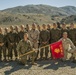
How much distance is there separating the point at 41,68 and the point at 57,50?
193cm

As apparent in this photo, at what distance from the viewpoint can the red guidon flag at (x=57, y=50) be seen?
15.8 metres

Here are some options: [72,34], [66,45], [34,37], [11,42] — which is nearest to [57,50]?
[66,45]

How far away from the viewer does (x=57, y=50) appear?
15828 mm

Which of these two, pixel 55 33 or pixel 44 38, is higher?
pixel 55 33

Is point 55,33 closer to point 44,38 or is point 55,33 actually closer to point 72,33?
point 44,38

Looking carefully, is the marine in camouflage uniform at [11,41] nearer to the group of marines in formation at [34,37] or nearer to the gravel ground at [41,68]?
the group of marines in formation at [34,37]

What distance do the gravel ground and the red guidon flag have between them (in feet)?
1.23

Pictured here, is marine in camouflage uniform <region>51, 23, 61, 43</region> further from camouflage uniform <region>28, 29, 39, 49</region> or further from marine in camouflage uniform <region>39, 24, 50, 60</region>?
camouflage uniform <region>28, 29, 39, 49</region>

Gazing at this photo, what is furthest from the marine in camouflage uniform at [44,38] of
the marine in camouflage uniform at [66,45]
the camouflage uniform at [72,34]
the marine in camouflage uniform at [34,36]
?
the camouflage uniform at [72,34]

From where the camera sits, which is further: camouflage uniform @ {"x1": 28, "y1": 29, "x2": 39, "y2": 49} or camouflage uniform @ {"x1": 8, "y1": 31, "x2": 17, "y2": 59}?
camouflage uniform @ {"x1": 8, "y1": 31, "x2": 17, "y2": 59}

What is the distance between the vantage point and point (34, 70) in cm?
1408

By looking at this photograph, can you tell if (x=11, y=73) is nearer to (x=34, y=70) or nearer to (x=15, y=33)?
(x=34, y=70)

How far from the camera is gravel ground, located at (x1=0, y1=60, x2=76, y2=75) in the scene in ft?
44.5

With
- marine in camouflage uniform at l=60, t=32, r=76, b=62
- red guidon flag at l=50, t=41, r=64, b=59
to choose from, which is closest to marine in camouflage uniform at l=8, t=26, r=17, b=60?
red guidon flag at l=50, t=41, r=64, b=59
